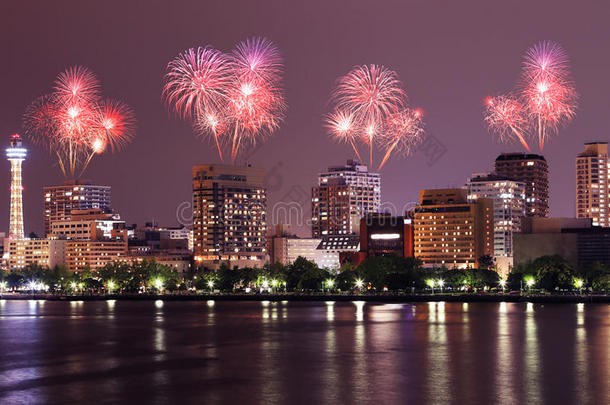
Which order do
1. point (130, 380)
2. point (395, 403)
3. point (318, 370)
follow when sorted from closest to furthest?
point (395, 403)
point (130, 380)
point (318, 370)

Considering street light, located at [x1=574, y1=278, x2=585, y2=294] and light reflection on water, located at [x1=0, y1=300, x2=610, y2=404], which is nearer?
light reflection on water, located at [x1=0, y1=300, x2=610, y2=404]

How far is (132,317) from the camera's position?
14600 cm

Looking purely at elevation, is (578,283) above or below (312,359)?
above

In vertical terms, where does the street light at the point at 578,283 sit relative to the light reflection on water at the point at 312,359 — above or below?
above

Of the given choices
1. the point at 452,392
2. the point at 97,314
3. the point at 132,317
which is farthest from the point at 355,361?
the point at 97,314

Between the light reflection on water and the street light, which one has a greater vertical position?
the street light

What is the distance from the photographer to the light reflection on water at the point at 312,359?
209 ft

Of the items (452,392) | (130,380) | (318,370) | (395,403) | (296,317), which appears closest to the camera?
(395,403)

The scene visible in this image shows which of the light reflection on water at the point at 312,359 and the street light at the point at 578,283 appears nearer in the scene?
the light reflection on water at the point at 312,359

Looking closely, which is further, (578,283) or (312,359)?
(578,283)

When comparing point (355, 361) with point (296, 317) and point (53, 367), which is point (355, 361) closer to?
point (53, 367)

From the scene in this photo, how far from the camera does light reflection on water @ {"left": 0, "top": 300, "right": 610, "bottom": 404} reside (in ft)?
209

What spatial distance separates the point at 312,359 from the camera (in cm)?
8362

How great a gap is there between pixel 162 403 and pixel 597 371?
3328 centimetres
